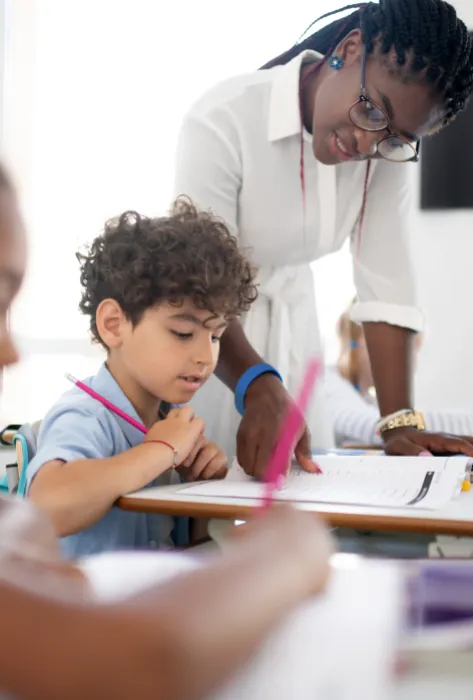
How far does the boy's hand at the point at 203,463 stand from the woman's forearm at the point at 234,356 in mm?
117

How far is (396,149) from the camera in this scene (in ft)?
4.26

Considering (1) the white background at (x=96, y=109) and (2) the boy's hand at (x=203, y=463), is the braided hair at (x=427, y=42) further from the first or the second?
(1) the white background at (x=96, y=109)

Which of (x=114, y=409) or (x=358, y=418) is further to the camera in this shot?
(x=358, y=418)

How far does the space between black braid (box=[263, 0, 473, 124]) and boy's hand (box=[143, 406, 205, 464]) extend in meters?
0.61

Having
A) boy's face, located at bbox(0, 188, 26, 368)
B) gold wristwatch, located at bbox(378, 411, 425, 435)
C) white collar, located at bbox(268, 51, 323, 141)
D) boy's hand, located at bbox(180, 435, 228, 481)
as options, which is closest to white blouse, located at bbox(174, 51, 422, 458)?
white collar, located at bbox(268, 51, 323, 141)

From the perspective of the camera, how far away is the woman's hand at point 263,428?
3.68 ft

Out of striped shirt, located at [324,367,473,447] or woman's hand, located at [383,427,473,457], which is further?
striped shirt, located at [324,367,473,447]

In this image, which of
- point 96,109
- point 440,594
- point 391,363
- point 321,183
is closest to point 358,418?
point 391,363

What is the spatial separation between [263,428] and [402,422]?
17.7 inches

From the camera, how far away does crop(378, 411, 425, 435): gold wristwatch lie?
1.50 m

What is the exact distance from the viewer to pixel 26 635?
263 millimetres

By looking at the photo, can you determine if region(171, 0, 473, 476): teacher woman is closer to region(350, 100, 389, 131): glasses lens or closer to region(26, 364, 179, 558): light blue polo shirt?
region(350, 100, 389, 131): glasses lens

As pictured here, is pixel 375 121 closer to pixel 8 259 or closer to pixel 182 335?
pixel 182 335

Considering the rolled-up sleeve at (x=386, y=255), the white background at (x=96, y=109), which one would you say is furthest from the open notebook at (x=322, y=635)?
the white background at (x=96, y=109)
